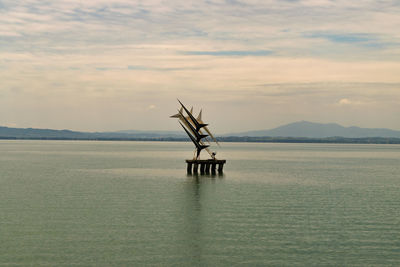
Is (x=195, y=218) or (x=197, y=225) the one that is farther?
(x=195, y=218)

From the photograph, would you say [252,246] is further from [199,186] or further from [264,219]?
[199,186]

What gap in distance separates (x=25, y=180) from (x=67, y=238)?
130ft

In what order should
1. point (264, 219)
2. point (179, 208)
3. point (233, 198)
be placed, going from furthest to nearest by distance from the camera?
point (233, 198) → point (179, 208) → point (264, 219)

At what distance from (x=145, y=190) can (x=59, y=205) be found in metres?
14.0

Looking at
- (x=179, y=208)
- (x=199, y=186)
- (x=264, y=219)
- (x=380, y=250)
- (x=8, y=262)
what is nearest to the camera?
(x=8, y=262)

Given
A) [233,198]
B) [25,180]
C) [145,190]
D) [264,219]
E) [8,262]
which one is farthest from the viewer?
[25,180]

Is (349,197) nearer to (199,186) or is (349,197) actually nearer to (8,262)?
(199,186)

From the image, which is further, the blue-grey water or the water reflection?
the water reflection

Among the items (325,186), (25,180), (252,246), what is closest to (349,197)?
(325,186)

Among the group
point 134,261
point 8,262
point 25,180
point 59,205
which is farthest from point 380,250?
point 25,180

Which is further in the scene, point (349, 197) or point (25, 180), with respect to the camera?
point (25, 180)

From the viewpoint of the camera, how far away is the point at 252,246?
95.3 feet

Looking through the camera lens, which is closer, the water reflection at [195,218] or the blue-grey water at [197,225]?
the blue-grey water at [197,225]

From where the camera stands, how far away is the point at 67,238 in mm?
30422
